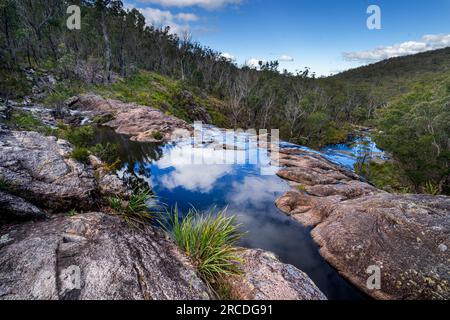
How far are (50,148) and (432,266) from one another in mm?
13046

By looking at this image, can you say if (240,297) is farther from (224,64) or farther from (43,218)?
(224,64)

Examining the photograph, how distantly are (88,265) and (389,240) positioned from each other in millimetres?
8264

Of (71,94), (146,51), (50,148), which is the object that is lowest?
(50,148)

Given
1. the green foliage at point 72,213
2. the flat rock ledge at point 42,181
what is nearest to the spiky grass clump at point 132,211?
the flat rock ledge at point 42,181

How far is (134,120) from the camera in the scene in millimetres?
24938

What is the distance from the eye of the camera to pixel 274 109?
50.3m

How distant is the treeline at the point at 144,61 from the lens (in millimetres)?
33250

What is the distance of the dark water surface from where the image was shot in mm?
7135

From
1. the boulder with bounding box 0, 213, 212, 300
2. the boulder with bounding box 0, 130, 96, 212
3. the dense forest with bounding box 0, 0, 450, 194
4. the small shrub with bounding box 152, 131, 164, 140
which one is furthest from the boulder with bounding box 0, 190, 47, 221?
the dense forest with bounding box 0, 0, 450, 194

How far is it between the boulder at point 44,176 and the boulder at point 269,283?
4.78 meters

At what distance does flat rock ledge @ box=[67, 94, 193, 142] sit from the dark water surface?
3.32 metres

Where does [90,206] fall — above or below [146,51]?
below

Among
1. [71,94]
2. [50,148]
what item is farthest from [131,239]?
[71,94]
